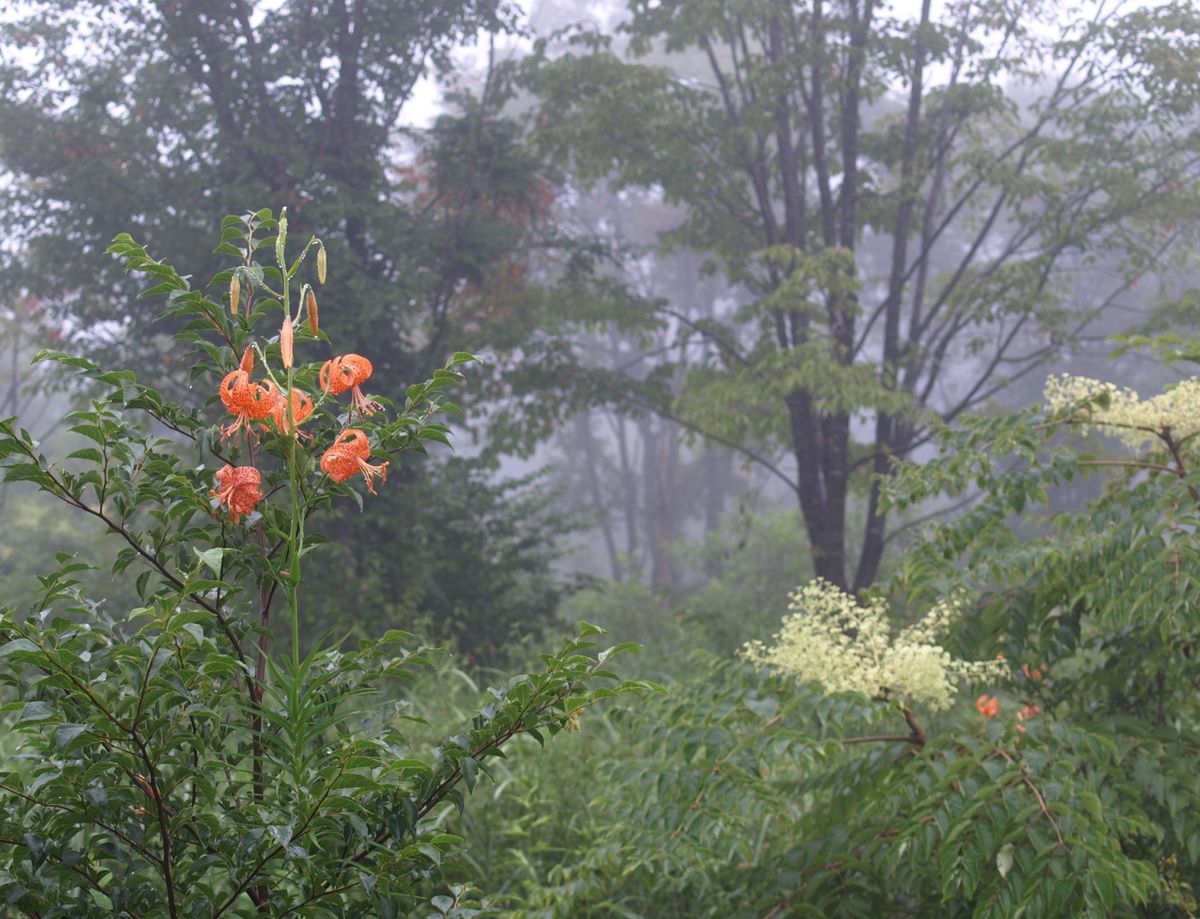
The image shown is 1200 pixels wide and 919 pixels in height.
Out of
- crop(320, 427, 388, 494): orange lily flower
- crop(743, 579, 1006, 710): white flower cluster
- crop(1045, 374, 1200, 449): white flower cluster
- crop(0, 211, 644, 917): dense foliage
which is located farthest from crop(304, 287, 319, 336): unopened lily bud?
crop(1045, 374, 1200, 449): white flower cluster

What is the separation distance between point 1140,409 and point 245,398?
1995mm

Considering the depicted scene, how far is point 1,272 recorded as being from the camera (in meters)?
7.11

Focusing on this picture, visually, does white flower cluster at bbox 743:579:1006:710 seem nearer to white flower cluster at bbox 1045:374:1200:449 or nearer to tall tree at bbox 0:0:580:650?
white flower cluster at bbox 1045:374:1200:449

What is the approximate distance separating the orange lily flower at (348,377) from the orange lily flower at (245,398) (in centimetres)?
8

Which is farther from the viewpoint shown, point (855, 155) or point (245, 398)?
point (855, 155)

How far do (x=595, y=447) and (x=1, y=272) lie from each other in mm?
12384

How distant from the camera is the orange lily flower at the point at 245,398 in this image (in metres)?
1.36

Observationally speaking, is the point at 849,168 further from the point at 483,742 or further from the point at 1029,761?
the point at 483,742

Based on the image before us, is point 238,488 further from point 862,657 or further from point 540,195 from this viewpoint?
point 540,195

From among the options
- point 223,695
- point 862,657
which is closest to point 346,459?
point 223,695

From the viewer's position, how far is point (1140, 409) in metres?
2.45

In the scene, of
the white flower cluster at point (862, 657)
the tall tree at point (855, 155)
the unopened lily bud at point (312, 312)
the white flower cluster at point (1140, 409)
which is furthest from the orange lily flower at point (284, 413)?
the tall tree at point (855, 155)

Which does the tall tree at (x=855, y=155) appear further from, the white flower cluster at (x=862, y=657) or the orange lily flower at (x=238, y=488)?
the orange lily flower at (x=238, y=488)

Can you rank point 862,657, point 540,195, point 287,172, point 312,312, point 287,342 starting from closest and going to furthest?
point 287,342 < point 312,312 < point 862,657 < point 287,172 < point 540,195
